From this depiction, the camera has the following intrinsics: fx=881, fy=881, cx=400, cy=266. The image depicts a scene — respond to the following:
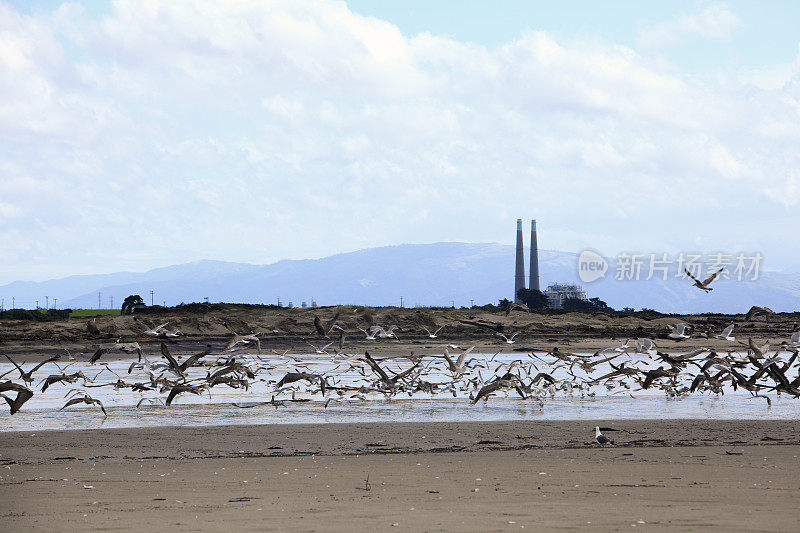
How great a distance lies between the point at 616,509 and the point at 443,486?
6.81 feet

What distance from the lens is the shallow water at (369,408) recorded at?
16.0m

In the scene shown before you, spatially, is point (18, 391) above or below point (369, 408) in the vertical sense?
above

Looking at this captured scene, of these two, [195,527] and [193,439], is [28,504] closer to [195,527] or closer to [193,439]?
[195,527]

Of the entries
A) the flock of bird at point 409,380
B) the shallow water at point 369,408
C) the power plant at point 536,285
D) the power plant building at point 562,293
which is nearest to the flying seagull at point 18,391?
the flock of bird at point 409,380

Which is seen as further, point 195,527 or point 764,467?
point 764,467

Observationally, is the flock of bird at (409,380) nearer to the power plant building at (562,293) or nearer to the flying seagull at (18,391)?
the flying seagull at (18,391)

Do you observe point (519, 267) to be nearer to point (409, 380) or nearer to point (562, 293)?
point (562, 293)

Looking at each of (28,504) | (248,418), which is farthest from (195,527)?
(248,418)

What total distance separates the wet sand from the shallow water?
1246mm

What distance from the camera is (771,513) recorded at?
285 inches

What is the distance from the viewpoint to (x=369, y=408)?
18234 millimetres

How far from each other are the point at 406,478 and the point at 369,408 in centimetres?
862

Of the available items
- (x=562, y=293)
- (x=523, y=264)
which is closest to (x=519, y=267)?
(x=523, y=264)

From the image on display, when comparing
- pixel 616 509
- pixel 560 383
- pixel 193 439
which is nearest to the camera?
pixel 616 509
